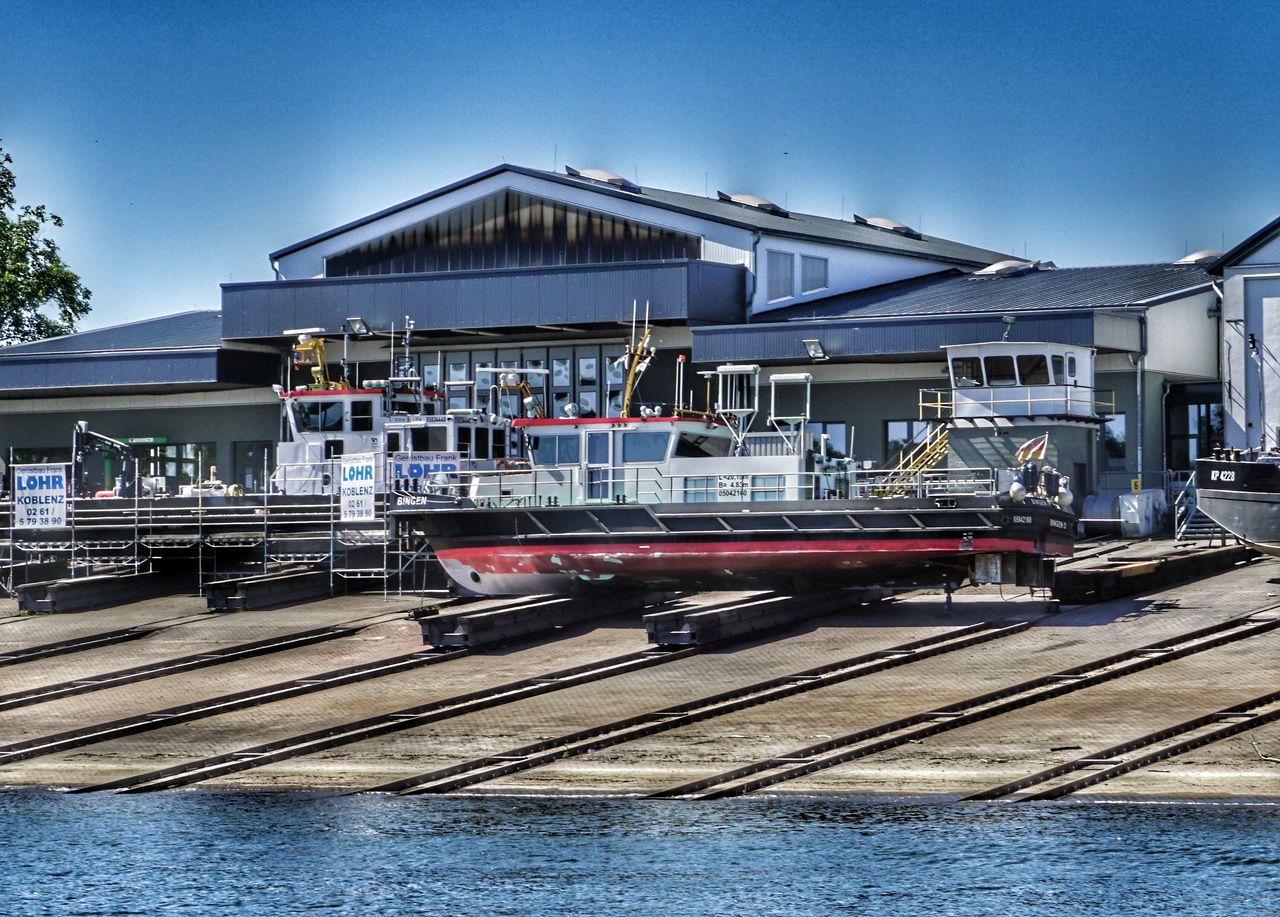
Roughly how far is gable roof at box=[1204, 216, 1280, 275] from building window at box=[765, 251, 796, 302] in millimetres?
10762

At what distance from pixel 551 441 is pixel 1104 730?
14054 millimetres

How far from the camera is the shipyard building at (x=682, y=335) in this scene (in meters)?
42.7

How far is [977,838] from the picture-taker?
1953cm

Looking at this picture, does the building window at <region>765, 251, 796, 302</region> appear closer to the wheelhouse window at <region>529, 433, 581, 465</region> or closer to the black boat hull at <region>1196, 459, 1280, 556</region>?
the wheelhouse window at <region>529, 433, 581, 465</region>

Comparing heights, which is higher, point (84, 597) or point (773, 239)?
point (773, 239)

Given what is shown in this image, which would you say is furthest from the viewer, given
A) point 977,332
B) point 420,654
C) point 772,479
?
point 977,332

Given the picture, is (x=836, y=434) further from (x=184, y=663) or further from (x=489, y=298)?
(x=184, y=663)

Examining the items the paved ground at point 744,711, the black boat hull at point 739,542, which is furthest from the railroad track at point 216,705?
the black boat hull at point 739,542

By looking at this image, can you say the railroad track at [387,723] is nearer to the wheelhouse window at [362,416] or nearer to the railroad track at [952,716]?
the railroad track at [952,716]

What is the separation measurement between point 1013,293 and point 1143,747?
2746 centimetres

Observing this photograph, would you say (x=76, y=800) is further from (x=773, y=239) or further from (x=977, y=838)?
(x=773, y=239)

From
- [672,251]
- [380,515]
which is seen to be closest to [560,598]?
[380,515]

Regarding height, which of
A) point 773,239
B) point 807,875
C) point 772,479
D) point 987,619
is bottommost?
point 807,875

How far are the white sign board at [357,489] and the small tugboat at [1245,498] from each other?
15.0 m
